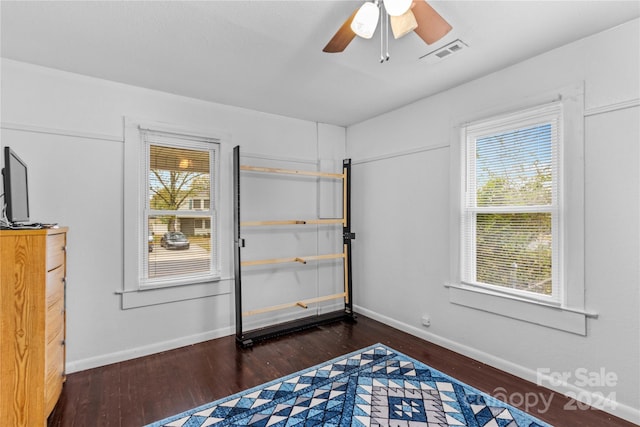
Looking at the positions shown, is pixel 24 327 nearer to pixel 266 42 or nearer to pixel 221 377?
pixel 221 377

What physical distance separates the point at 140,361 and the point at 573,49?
4195 millimetres

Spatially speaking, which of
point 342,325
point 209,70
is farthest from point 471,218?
point 209,70

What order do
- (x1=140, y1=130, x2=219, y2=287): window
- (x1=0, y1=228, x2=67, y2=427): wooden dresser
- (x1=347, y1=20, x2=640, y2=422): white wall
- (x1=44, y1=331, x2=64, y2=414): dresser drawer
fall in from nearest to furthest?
(x1=0, y1=228, x2=67, y2=427): wooden dresser < (x1=44, y1=331, x2=64, y2=414): dresser drawer < (x1=347, y1=20, x2=640, y2=422): white wall < (x1=140, y1=130, x2=219, y2=287): window

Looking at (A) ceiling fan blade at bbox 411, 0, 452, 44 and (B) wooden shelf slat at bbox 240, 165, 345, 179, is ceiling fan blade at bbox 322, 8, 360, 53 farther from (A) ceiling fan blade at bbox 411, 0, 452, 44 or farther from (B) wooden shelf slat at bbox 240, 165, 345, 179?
(B) wooden shelf slat at bbox 240, 165, 345, 179

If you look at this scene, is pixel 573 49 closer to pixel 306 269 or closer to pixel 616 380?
pixel 616 380

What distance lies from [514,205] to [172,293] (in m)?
3.16

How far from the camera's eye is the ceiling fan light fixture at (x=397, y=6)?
1.48 m

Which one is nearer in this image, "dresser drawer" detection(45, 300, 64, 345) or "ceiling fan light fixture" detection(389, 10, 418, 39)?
"ceiling fan light fixture" detection(389, 10, 418, 39)

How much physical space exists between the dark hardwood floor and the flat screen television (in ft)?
4.29

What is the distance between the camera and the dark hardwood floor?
2.11 m

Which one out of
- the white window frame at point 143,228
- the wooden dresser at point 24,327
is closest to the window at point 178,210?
the white window frame at point 143,228

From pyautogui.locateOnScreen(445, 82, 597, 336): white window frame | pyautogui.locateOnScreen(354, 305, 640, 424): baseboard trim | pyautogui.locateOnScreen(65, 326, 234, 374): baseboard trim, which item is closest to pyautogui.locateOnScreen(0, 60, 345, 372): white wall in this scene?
pyautogui.locateOnScreen(65, 326, 234, 374): baseboard trim

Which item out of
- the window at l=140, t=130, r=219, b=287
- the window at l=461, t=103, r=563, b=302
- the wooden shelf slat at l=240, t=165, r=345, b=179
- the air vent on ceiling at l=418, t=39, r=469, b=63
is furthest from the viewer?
the wooden shelf slat at l=240, t=165, r=345, b=179

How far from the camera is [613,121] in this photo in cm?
210
